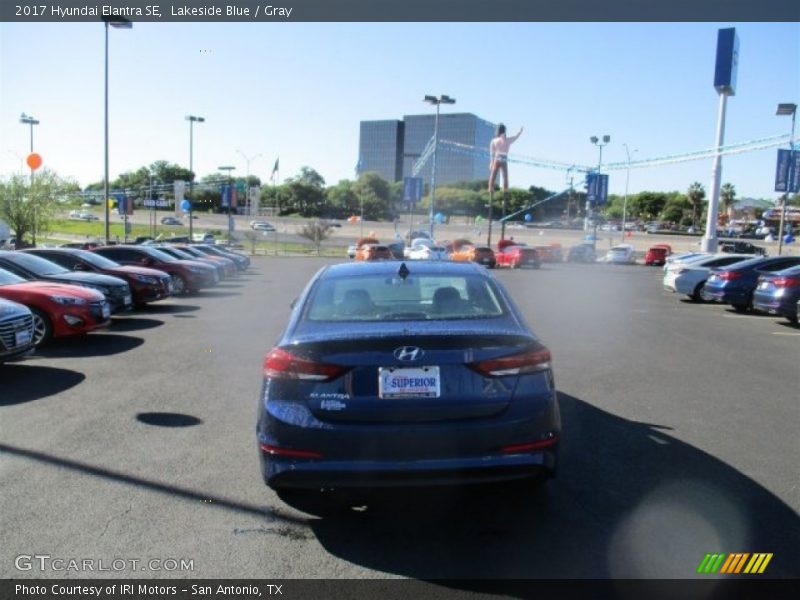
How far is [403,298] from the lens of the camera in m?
4.77

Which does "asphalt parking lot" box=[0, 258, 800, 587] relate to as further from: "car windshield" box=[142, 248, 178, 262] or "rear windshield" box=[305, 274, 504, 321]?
"car windshield" box=[142, 248, 178, 262]

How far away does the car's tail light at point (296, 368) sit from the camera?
3.66 meters

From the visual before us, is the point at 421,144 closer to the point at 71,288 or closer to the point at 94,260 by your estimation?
the point at 94,260

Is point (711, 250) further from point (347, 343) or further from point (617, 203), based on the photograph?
point (617, 203)

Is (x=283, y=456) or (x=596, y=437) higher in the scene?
(x=283, y=456)

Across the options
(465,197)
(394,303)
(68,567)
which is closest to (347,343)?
(394,303)

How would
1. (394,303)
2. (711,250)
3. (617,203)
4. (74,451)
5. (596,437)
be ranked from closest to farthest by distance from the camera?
(394,303), (74,451), (596,437), (711,250), (617,203)

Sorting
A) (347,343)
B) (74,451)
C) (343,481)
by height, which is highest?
(347,343)

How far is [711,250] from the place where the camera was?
136 ft

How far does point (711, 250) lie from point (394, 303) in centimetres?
4161

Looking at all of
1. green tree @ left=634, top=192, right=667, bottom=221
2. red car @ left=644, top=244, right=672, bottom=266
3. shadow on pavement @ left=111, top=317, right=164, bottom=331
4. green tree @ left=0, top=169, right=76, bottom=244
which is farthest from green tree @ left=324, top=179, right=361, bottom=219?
shadow on pavement @ left=111, top=317, right=164, bottom=331

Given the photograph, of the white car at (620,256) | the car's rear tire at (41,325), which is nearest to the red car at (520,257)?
the white car at (620,256)

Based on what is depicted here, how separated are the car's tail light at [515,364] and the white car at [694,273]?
17.1m
